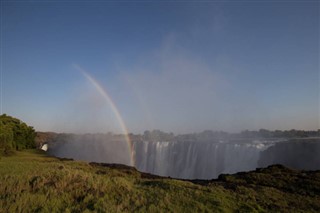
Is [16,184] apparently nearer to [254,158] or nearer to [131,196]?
[131,196]

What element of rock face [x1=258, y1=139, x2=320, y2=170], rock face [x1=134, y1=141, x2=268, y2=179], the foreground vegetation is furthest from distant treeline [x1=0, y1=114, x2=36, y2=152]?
rock face [x1=258, y1=139, x2=320, y2=170]

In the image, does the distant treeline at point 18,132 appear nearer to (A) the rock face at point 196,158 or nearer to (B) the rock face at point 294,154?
(A) the rock face at point 196,158

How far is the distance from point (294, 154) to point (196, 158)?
18449 millimetres

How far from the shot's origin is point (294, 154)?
45.3 m

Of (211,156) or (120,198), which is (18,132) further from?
(120,198)

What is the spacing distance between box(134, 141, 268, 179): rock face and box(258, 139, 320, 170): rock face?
1399 millimetres

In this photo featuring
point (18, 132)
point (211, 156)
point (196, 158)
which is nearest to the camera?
point (18, 132)

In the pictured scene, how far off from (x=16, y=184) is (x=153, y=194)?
5493mm

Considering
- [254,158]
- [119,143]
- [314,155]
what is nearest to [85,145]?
[119,143]

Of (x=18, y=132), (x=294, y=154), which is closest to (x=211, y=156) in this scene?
(x=294, y=154)

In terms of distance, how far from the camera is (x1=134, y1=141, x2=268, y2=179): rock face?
47872 mm

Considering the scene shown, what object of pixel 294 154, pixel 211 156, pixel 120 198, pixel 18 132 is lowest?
pixel 211 156

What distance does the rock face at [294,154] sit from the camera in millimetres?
42753

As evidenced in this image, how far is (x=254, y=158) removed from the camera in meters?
46.8
